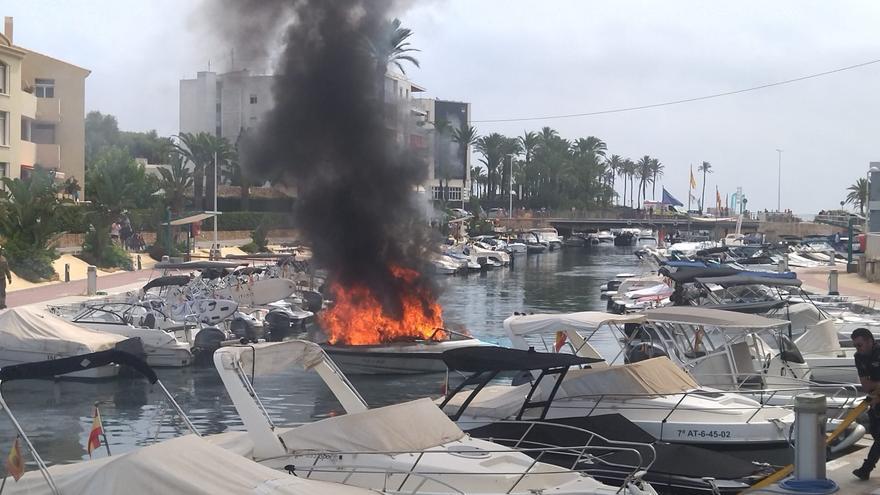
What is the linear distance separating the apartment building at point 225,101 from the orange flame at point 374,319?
649 centimetres

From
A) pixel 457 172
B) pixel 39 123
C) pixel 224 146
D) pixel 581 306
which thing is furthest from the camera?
pixel 457 172

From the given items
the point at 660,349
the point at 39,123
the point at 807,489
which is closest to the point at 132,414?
the point at 660,349

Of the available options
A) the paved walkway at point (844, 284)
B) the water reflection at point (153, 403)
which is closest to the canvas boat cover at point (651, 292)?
the paved walkway at point (844, 284)

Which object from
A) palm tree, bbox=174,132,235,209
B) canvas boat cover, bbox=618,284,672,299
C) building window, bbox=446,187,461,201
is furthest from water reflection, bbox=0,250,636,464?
building window, bbox=446,187,461,201

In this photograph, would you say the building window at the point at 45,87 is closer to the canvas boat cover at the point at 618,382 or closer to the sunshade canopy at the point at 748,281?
the sunshade canopy at the point at 748,281

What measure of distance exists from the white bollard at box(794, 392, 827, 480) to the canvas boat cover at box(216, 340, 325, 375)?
240 inches

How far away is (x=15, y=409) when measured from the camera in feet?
83.6

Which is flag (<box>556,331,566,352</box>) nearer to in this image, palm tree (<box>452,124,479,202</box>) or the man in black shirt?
the man in black shirt

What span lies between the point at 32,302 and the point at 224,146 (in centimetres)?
4436

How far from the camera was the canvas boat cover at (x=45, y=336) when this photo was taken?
91.6 ft

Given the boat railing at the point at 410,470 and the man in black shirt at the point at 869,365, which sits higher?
the man in black shirt at the point at 869,365

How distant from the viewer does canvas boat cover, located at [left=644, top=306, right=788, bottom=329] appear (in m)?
20.3

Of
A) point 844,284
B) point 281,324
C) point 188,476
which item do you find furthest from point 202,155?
point 188,476

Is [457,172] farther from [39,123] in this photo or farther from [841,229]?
[39,123]
